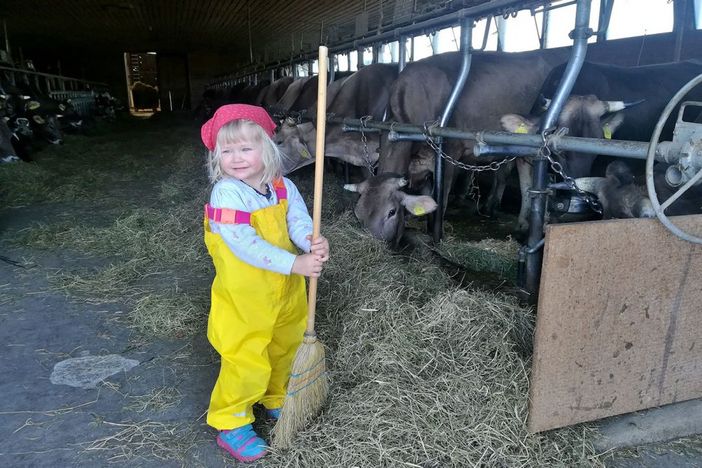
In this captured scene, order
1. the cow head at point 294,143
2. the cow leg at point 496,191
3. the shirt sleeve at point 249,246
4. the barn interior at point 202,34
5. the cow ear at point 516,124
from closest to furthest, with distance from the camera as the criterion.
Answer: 1. the shirt sleeve at point 249,246
2. the cow ear at point 516,124
3. the cow leg at point 496,191
4. the cow head at point 294,143
5. the barn interior at point 202,34

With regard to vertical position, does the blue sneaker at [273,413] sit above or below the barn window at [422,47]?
below

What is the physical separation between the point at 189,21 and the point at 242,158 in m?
18.2

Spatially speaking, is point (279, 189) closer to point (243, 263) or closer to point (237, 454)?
point (243, 263)

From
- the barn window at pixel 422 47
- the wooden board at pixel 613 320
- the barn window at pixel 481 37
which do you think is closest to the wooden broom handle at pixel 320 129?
the wooden board at pixel 613 320

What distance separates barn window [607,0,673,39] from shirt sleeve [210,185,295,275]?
6305 mm

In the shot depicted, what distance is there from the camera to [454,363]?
238cm

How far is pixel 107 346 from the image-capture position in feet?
10.1

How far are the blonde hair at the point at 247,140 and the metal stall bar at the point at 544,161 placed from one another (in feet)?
4.89

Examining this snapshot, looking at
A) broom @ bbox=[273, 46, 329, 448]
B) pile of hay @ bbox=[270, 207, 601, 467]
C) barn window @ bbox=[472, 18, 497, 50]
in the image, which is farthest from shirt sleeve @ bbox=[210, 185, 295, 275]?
barn window @ bbox=[472, 18, 497, 50]

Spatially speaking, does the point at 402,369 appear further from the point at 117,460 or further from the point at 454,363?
the point at 117,460

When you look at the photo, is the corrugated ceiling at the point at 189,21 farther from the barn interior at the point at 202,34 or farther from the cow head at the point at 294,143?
the cow head at the point at 294,143

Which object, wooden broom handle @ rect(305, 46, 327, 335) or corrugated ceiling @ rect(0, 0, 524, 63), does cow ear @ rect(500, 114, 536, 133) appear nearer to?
wooden broom handle @ rect(305, 46, 327, 335)

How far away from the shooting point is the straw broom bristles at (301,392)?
6.97 feet

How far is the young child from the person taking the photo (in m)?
2.10
